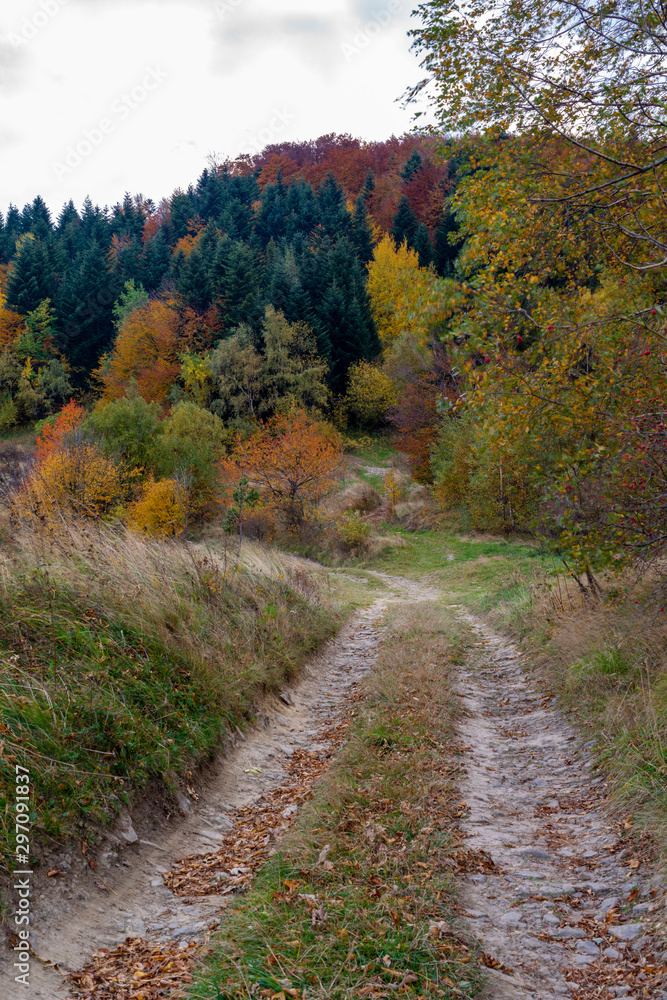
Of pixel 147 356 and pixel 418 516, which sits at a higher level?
pixel 147 356

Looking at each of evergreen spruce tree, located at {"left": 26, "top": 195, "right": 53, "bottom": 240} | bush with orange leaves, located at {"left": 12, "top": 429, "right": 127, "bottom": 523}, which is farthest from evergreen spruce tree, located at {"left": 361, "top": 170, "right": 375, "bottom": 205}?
bush with orange leaves, located at {"left": 12, "top": 429, "right": 127, "bottom": 523}

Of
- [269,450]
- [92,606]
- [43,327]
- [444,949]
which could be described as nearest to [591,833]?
[444,949]

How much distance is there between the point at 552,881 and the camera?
360cm

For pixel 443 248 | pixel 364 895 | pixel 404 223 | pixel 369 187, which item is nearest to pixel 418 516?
pixel 364 895

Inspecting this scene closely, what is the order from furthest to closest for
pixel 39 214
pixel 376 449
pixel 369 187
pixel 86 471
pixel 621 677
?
pixel 39 214, pixel 369 187, pixel 376 449, pixel 86 471, pixel 621 677

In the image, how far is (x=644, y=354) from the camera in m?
5.33

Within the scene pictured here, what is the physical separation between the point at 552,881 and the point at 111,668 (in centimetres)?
356

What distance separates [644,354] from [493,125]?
2.70 m

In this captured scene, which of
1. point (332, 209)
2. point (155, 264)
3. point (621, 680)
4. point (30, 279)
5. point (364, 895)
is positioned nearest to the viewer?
point (364, 895)

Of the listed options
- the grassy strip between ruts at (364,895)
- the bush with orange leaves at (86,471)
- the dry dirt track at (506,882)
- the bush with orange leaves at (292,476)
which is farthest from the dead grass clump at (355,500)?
the grassy strip between ruts at (364,895)

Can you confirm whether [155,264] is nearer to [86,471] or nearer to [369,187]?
[369,187]

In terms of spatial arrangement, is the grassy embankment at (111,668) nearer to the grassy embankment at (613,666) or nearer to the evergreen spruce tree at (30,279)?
the grassy embankment at (613,666)

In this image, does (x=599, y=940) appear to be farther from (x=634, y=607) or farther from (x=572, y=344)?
(x=572, y=344)

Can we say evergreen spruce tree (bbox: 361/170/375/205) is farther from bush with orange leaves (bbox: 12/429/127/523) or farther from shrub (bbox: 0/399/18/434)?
bush with orange leaves (bbox: 12/429/127/523)
